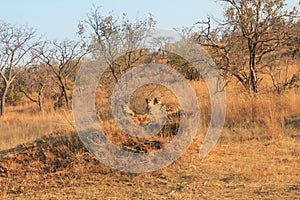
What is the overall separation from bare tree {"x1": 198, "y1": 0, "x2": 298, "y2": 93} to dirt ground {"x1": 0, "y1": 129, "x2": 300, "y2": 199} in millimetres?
3300

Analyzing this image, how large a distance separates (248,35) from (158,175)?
5079 mm

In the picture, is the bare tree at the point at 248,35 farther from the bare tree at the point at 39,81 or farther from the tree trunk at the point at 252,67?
the bare tree at the point at 39,81

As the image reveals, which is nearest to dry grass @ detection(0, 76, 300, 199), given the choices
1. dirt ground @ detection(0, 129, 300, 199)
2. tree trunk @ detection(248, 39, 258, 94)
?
dirt ground @ detection(0, 129, 300, 199)

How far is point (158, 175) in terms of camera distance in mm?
5141

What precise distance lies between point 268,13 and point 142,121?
4.54 metres

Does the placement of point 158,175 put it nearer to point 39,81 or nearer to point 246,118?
point 246,118

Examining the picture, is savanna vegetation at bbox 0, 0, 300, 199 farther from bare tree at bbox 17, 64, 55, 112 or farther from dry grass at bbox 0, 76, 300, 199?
bare tree at bbox 17, 64, 55, 112

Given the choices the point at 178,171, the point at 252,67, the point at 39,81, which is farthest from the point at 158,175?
the point at 39,81

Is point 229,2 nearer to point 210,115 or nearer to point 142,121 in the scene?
point 210,115

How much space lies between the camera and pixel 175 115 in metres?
6.88

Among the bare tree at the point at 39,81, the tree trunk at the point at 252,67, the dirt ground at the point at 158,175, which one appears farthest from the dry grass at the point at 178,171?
the bare tree at the point at 39,81

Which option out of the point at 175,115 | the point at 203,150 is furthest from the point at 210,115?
the point at 203,150

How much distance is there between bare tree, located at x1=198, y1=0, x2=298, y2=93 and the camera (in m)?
9.05

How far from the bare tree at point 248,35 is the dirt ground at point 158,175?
10.8 ft
